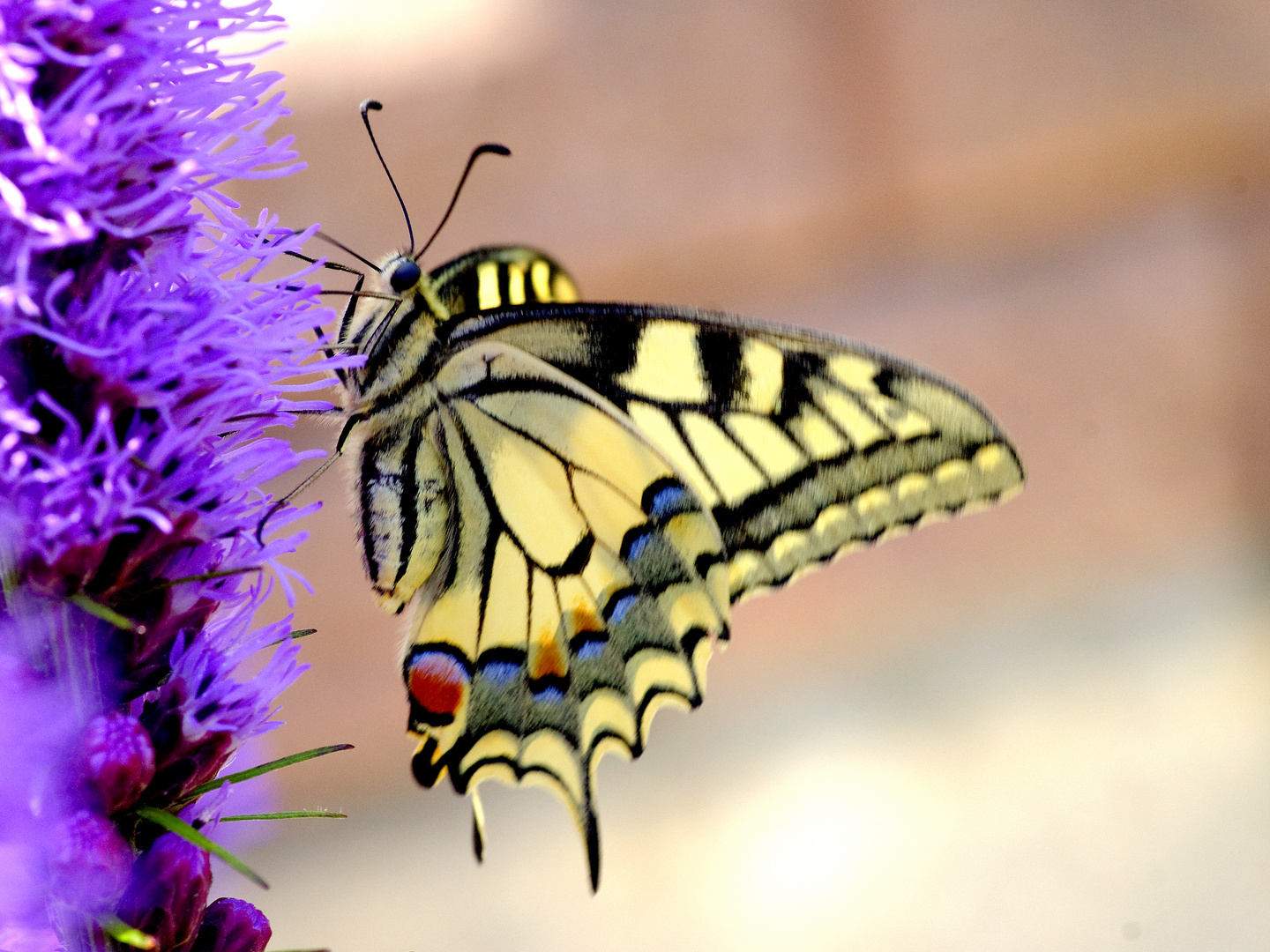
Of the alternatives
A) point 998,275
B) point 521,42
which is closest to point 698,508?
point 521,42

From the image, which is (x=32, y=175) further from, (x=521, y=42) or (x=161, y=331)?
(x=521, y=42)

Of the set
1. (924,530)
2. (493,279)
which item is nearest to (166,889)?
(493,279)

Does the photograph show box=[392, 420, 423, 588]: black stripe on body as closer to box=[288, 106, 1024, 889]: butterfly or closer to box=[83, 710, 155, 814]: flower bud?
box=[288, 106, 1024, 889]: butterfly

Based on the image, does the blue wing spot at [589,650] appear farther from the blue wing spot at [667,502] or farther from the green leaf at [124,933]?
the green leaf at [124,933]

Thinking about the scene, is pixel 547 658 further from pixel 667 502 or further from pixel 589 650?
pixel 667 502

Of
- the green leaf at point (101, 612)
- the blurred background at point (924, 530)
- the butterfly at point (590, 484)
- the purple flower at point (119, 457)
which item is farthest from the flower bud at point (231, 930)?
the blurred background at point (924, 530)

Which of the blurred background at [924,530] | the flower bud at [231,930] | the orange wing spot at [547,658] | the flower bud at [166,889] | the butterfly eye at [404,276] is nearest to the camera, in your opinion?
the flower bud at [166,889]
